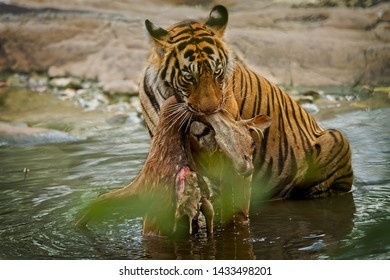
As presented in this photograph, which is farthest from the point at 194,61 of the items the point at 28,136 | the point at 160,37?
the point at 28,136

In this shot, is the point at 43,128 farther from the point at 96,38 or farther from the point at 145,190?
the point at 145,190

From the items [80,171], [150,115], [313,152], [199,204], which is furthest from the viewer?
[80,171]

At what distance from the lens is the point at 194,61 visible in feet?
14.2

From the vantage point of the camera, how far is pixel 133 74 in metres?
7.49

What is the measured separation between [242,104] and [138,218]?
2.64 ft

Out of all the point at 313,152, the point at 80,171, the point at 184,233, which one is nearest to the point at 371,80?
the point at 313,152

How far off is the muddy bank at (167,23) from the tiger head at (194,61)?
190 cm

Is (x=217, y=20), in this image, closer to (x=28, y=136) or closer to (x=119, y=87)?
(x=28, y=136)

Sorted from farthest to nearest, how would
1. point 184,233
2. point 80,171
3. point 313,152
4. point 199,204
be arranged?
1. point 80,171
2. point 313,152
3. point 184,233
4. point 199,204

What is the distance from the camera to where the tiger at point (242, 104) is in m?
4.31

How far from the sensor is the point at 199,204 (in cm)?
393
